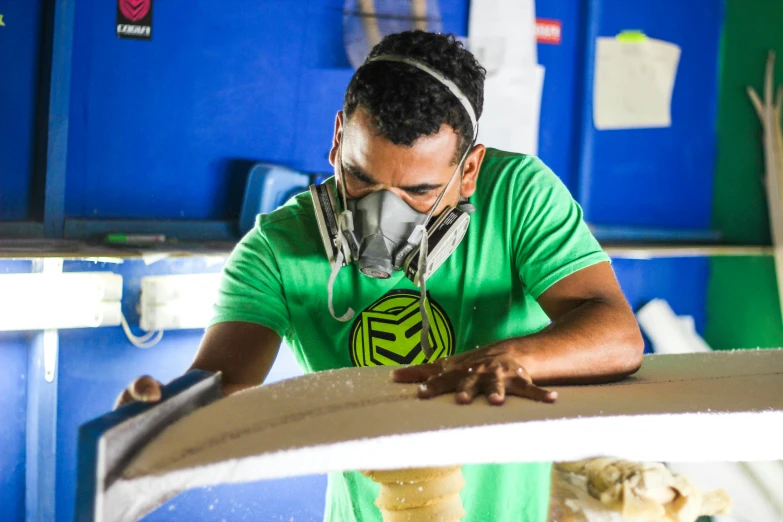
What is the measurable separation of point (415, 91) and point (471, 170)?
0.24 metres

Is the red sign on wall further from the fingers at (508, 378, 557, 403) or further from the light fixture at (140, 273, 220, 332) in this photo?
the fingers at (508, 378, 557, 403)

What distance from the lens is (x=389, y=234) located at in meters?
1.53

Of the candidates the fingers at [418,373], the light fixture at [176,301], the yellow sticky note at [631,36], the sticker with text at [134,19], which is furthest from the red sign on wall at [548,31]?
the fingers at [418,373]

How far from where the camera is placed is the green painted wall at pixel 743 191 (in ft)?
12.8

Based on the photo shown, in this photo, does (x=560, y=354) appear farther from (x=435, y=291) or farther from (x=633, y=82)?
(x=633, y=82)

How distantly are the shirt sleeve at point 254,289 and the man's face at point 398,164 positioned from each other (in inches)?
8.1

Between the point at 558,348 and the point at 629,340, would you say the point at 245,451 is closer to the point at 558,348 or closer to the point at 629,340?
the point at 558,348

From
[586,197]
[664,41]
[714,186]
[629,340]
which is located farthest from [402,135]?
[714,186]

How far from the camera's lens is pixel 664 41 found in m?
3.71

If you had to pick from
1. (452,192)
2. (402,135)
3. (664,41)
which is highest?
(664,41)

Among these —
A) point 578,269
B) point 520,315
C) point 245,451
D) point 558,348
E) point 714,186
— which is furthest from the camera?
point 714,186

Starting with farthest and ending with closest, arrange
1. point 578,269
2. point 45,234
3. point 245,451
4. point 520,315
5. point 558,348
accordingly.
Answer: point 45,234 → point 520,315 → point 578,269 → point 558,348 → point 245,451

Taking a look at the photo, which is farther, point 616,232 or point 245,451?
point 616,232

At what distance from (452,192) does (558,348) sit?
393mm
